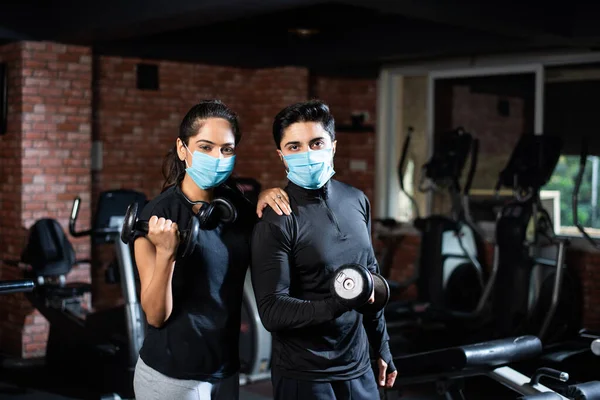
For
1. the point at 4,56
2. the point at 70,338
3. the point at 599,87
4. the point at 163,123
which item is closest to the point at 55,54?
the point at 4,56

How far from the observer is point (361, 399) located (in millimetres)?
2211

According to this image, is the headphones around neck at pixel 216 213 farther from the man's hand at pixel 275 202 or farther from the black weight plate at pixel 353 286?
the black weight plate at pixel 353 286

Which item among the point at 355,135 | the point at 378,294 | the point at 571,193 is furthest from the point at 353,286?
the point at 355,135

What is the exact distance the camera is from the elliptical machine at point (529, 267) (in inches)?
240

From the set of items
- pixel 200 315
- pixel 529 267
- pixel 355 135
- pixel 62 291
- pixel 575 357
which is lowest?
pixel 575 357

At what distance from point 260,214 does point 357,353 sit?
47cm

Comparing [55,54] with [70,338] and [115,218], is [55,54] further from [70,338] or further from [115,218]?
[70,338]

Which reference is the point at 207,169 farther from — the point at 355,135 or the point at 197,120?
the point at 355,135

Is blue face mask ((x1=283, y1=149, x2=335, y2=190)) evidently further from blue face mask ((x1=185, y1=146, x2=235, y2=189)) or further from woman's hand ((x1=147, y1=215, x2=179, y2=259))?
woman's hand ((x1=147, y1=215, x2=179, y2=259))

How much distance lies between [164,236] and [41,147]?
445 centimetres

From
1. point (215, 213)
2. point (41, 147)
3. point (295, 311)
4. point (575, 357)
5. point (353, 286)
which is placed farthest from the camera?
point (41, 147)

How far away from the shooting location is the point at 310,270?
7.08 feet

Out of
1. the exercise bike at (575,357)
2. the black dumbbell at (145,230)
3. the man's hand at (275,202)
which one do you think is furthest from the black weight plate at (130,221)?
the exercise bike at (575,357)

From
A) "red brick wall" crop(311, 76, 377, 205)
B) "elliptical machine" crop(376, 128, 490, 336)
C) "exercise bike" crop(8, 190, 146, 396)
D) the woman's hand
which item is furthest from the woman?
"red brick wall" crop(311, 76, 377, 205)
